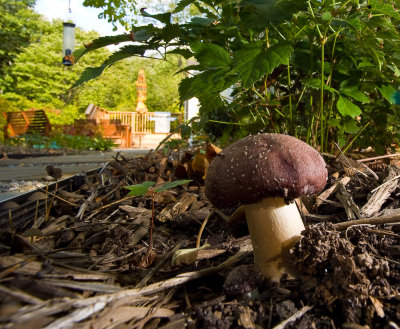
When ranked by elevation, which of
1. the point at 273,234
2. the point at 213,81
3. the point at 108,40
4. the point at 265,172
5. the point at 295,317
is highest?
the point at 108,40

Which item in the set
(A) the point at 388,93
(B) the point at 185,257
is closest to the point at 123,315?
(B) the point at 185,257

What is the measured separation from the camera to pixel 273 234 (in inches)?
50.8

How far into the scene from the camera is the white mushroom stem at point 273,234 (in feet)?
4.14

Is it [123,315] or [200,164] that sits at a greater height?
[200,164]

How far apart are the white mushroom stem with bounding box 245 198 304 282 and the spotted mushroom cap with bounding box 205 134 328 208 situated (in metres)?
0.11

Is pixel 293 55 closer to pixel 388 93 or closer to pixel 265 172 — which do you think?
pixel 388 93

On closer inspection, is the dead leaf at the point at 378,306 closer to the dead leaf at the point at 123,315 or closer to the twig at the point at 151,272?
the dead leaf at the point at 123,315

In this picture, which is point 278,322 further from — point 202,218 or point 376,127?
point 376,127

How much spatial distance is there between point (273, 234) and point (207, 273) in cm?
30

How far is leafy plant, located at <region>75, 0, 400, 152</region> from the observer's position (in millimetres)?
1392

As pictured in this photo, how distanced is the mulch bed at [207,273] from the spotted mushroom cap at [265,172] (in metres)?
0.20

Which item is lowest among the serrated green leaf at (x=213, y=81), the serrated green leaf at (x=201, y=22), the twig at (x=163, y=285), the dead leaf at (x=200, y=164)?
the twig at (x=163, y=285)

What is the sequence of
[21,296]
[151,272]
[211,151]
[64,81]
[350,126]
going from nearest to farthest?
[21,296] < [151,272] < [350,126] < [211,151] < [64,81]

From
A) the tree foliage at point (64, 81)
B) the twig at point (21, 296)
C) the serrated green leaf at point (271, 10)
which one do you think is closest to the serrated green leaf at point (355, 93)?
the serrated green leaf at point (271, 10)
